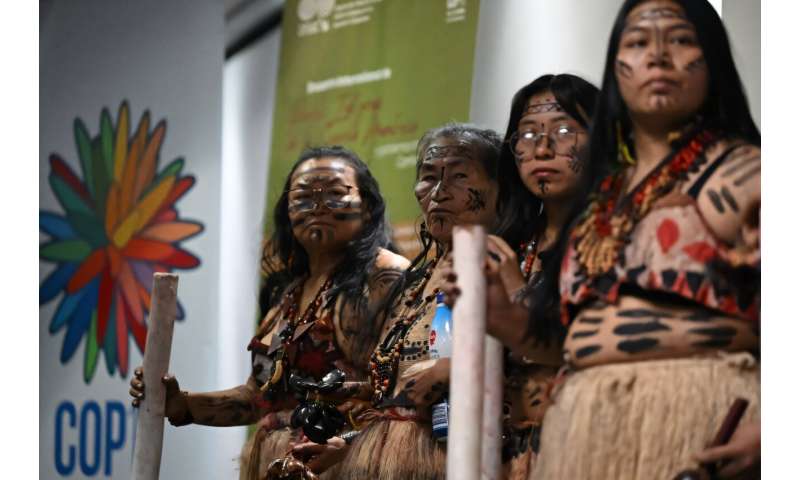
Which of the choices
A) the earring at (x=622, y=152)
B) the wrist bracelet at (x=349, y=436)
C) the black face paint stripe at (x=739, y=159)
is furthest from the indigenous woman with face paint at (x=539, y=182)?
the wrist bracelet at (x=349, y=436)

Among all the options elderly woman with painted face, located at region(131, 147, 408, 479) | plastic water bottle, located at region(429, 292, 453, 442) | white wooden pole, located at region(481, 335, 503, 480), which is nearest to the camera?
white wooden pole, located at region(481, 335, 503, 480)

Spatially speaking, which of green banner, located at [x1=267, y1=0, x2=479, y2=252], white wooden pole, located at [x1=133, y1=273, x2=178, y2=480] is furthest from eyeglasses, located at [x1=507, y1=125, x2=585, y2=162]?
green banner, located at [x1=267, y1=0, x2=479, y2=252]

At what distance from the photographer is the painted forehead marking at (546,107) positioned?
260 centimetres

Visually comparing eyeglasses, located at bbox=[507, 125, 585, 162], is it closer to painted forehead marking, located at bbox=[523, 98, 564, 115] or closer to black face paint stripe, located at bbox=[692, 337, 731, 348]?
painted forehead marking, located at bbox=[523, 98, 564, 115]

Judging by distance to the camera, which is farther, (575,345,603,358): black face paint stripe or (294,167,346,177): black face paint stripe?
(294,167,346,177): black face paint stripe

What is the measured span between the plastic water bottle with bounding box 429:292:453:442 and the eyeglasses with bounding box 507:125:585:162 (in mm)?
401

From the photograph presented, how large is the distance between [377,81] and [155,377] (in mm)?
1318

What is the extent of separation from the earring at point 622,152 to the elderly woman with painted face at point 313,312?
107 centimetres

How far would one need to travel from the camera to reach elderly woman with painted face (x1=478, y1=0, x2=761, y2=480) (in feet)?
6.62

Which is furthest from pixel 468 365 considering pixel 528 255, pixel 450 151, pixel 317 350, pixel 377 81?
pixel 377 81

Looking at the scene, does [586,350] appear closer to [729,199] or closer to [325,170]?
[729,199]

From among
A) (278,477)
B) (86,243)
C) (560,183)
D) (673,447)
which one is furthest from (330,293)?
(86,243)

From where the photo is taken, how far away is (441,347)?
2.83 m

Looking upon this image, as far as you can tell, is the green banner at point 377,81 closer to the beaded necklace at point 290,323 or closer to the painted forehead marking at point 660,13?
the beaded necklace at point 290,323
